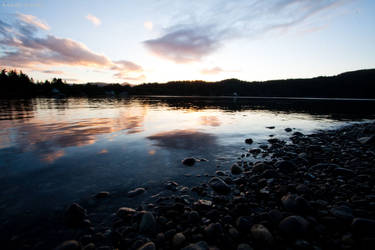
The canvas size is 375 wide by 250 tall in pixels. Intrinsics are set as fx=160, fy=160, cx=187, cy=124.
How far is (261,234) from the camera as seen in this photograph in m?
3.48

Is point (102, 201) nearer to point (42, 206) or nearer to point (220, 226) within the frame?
point (42, 206)

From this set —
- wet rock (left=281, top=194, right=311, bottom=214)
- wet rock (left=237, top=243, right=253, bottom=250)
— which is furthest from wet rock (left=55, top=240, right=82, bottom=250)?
wet rock (left=281, top=194, right=311, bottom=214)

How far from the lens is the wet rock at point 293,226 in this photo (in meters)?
3.49

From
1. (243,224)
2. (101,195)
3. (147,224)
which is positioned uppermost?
(243,224)

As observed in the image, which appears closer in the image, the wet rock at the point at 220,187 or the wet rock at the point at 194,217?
the wet rock at the point at 194,217

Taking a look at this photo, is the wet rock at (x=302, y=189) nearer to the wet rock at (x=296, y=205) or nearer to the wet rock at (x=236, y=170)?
the wet rock at (x=296, y=205)

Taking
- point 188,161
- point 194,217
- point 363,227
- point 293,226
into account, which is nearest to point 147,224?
point 194,217

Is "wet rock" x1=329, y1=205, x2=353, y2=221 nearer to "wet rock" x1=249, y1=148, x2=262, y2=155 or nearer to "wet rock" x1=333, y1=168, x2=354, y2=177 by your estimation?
"wet rock" x1=333, y1=168, x2=354, y2=177

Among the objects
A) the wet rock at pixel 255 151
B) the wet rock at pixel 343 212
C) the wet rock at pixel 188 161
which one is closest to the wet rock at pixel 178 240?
the wet rock at pixel 343 212

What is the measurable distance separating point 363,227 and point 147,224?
4722mm

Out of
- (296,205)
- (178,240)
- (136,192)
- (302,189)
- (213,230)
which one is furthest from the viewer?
(136,192)

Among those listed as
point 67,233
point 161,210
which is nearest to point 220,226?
point 161,210

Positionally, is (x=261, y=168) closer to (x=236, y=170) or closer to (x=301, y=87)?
(x=236, y=170)

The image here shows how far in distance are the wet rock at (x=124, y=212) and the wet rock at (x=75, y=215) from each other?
2.98 feet
